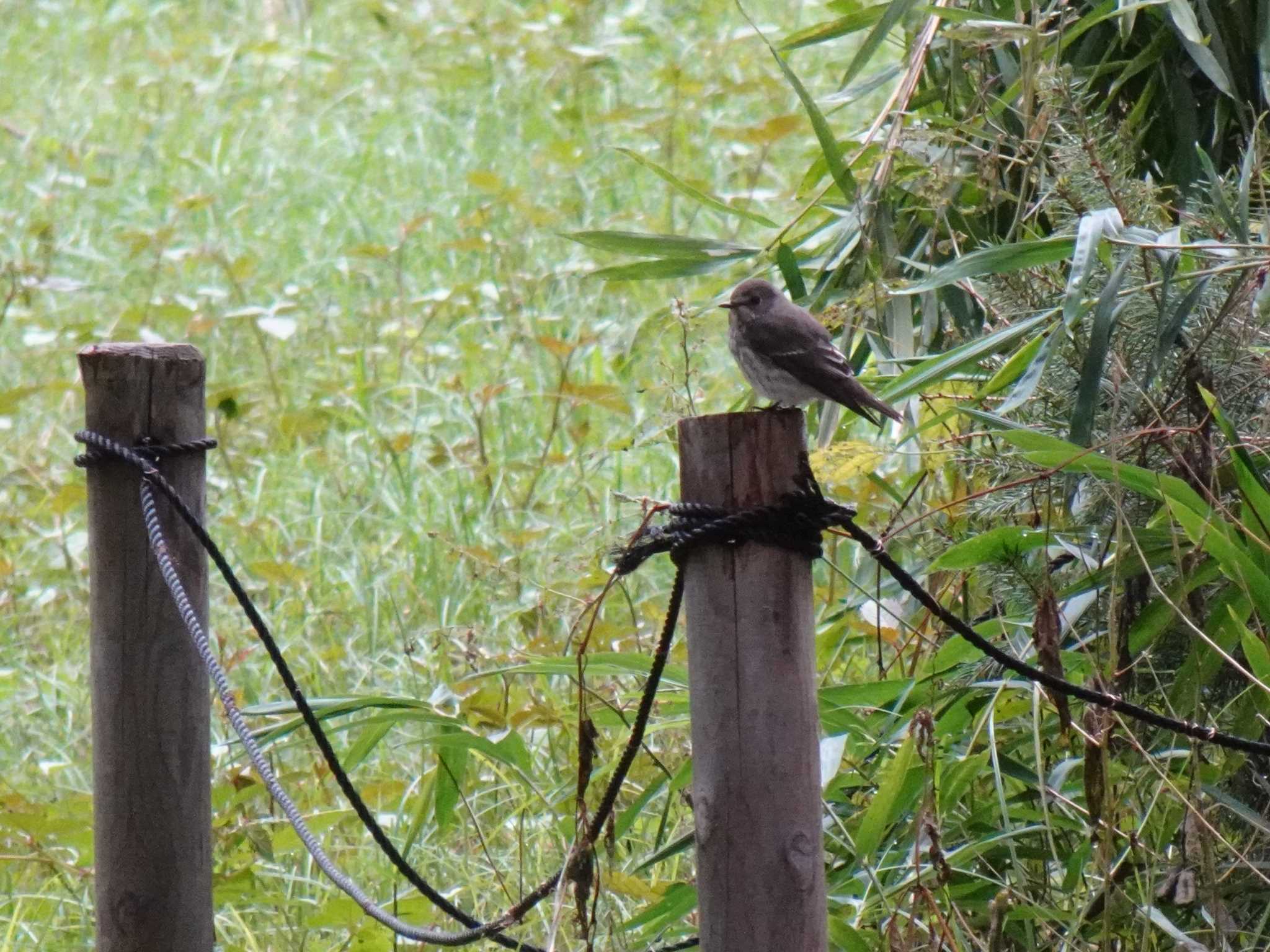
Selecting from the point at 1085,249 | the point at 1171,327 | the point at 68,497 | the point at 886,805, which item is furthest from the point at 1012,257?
the point at 68,497

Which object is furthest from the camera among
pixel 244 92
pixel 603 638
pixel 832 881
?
pixel 244 92

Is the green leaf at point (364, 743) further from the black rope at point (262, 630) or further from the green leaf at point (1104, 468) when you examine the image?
the green leaf at point (1104, 468)

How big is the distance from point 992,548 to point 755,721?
79 cm

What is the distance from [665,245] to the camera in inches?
130

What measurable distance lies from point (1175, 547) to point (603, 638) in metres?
1.79

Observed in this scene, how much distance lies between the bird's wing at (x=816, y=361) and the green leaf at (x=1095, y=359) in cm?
59

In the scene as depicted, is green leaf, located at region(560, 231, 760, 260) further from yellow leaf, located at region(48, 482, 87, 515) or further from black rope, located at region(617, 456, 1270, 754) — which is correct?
yellow leaf, located at region(48, 482, 87, 515)

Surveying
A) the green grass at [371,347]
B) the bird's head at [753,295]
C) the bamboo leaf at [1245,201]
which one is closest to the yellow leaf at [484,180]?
the green grass at [371,347]

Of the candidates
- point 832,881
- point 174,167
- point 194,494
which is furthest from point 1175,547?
point 174,167

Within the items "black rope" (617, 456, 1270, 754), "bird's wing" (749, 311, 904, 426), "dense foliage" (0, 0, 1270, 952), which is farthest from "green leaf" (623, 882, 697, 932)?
"bird's wing" (749, 311, 904, 426)

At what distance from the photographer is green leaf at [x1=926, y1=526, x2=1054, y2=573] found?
8.07 feet

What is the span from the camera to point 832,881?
273 centimetres

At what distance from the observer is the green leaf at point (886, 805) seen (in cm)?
244

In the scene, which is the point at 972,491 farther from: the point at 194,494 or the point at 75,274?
the point at 75,274
